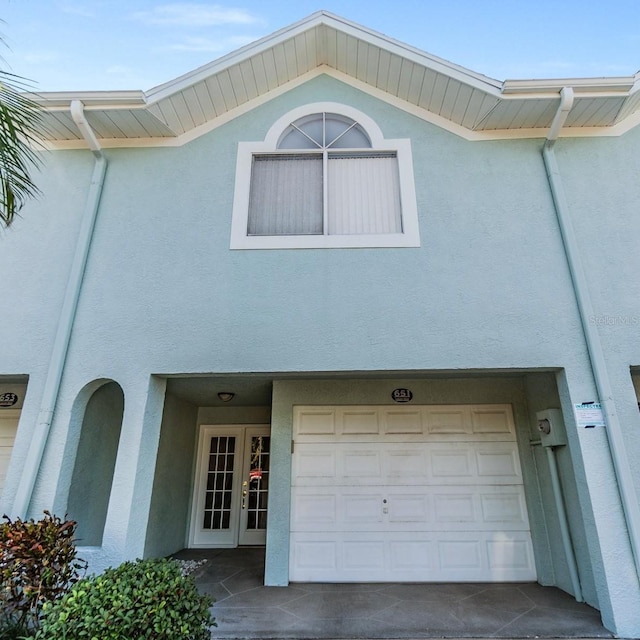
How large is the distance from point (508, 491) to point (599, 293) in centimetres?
400

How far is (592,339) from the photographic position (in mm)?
5703

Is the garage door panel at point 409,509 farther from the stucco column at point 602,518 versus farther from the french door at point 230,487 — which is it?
the french door at point 230,487

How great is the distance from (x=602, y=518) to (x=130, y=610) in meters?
5.49

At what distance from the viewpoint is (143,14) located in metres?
7.21

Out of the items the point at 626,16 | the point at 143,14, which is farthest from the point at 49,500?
the point at 626,16

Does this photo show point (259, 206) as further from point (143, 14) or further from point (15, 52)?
point (143, 14)

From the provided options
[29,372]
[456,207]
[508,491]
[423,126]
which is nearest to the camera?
[29,372]

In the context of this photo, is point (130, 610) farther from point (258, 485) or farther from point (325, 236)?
point (258, 485)

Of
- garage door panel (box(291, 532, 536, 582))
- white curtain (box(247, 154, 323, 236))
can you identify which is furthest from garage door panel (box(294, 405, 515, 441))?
white curtain (box(247, 154, 323, 236))

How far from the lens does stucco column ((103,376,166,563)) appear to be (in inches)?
205

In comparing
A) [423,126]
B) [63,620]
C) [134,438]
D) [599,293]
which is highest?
[423,126]

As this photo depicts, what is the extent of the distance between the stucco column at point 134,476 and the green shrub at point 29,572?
0.61 metres

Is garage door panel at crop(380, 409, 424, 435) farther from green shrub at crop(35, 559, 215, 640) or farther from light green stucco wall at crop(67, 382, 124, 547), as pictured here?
light green stucco wall at crop(67, 382, 124, 547)

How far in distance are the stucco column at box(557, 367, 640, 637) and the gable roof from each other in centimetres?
428
